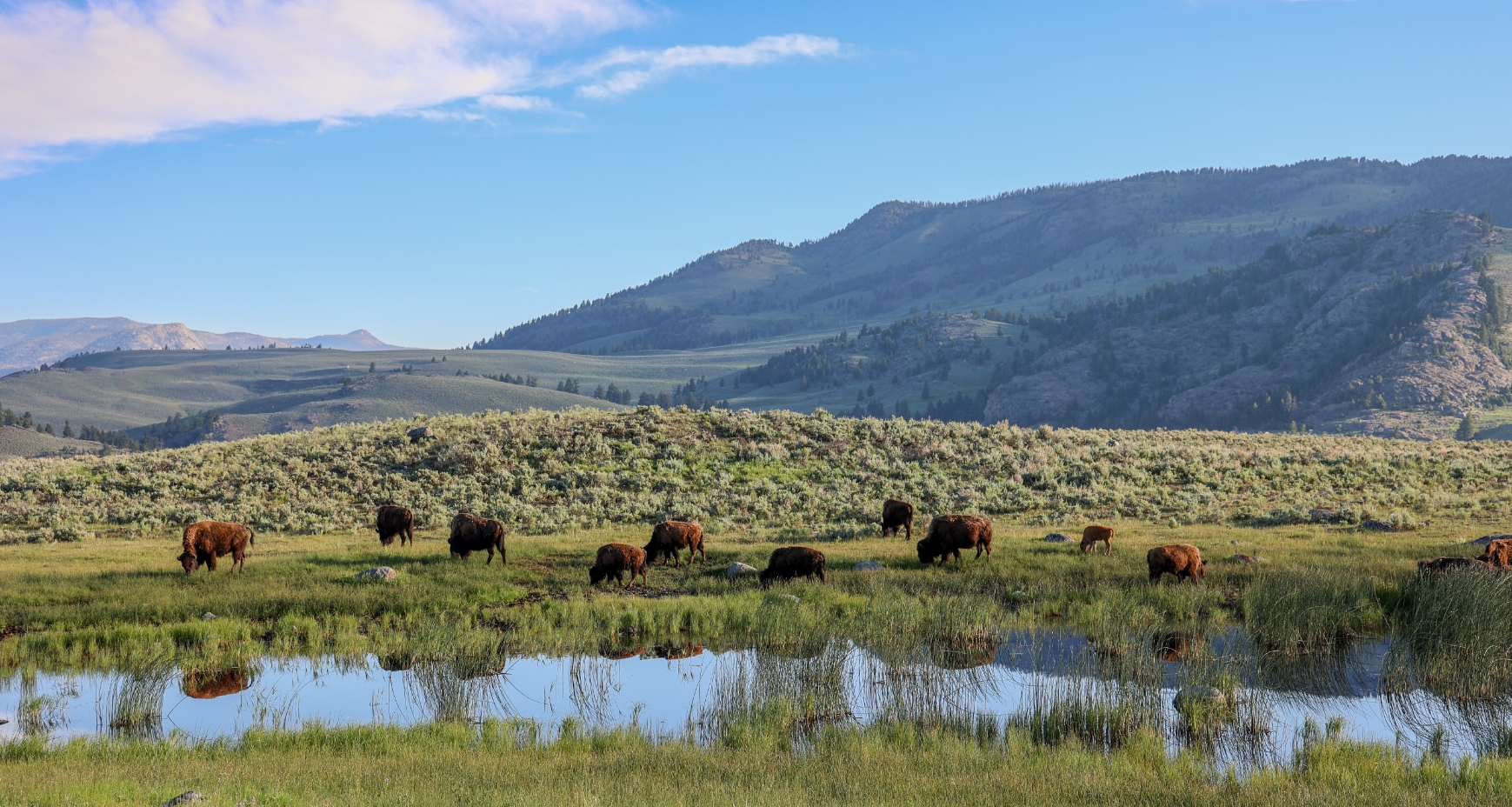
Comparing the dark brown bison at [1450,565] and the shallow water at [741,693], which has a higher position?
the dark brown bison at [1450,565]

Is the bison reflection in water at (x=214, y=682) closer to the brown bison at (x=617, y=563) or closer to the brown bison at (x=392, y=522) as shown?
the brown bison at (x=617, y=563)

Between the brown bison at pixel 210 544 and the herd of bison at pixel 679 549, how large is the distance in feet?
0.07

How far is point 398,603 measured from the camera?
814 inches

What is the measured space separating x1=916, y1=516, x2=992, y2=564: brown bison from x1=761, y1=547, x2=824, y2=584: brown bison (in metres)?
3.52

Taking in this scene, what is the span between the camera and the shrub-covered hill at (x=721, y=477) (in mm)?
35781

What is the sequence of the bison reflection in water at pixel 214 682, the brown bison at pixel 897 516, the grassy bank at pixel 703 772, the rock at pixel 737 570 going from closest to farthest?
the grassy bank at pixel 703 772 < the bison reflection in water at pixel 214 682 < the rock at pixel 737 570 < the brown bison at pixel 897 516

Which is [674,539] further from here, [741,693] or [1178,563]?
[1178,563]

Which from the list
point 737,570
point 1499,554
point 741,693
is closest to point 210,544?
point 737,570

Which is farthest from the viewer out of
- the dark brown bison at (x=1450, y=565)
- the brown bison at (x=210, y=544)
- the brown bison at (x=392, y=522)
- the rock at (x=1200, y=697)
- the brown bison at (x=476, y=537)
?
the brown bison at (x=392, y=522)

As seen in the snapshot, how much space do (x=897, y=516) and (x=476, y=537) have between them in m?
13.2

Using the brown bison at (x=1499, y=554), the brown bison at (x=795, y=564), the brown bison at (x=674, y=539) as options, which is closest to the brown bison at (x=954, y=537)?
the brown bison at (x=795, y=564)

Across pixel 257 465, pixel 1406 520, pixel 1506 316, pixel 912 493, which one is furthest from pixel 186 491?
pixel 1506 316

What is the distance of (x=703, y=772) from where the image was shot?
37.2ft

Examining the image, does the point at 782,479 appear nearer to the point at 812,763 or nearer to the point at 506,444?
the point at 506,444
